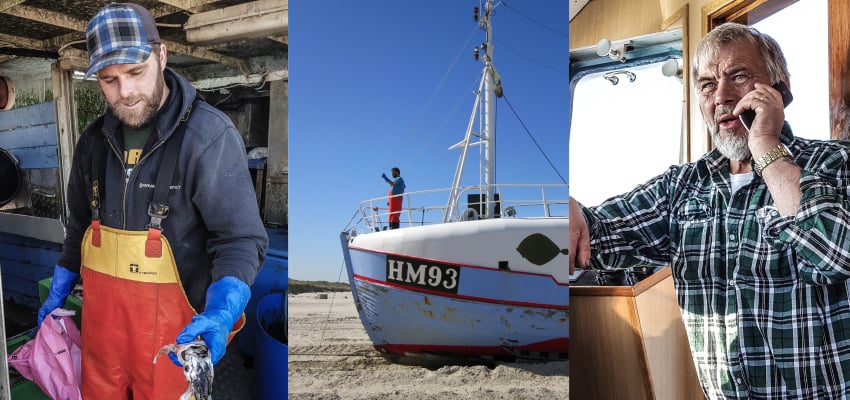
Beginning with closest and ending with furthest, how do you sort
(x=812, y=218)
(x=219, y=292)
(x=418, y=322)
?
(x=812, y=218) < (x=219, y=292) < (x=418, y=322)

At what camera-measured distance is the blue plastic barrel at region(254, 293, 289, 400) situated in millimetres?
A: 2102

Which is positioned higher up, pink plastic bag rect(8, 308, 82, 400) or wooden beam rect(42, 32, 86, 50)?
wooden beam rect(42, 32, 86, 50)

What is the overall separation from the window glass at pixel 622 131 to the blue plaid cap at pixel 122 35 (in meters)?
1.66

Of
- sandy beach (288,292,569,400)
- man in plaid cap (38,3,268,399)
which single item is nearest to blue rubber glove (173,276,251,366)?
man in plaid cap (38,3,268,399)

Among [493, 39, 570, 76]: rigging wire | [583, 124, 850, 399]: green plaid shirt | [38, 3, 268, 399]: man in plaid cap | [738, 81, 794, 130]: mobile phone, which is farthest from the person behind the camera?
[493, 39, 570, 76]: rigging wire

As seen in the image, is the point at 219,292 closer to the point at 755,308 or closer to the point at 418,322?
the point at 418,322

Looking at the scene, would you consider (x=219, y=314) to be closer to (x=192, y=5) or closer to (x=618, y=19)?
(x=192, y=5)

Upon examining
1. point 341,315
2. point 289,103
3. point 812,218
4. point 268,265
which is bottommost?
point 341,315

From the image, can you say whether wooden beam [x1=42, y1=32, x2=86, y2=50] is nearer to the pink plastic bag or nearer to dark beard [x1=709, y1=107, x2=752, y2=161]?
the pink plastic bag

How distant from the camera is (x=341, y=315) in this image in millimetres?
2109

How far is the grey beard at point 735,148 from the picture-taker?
2139 millimetres

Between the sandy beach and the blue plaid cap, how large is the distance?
942mm

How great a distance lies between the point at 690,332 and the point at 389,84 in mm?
1332

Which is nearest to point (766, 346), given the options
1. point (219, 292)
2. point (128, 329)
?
point (219, 292)
